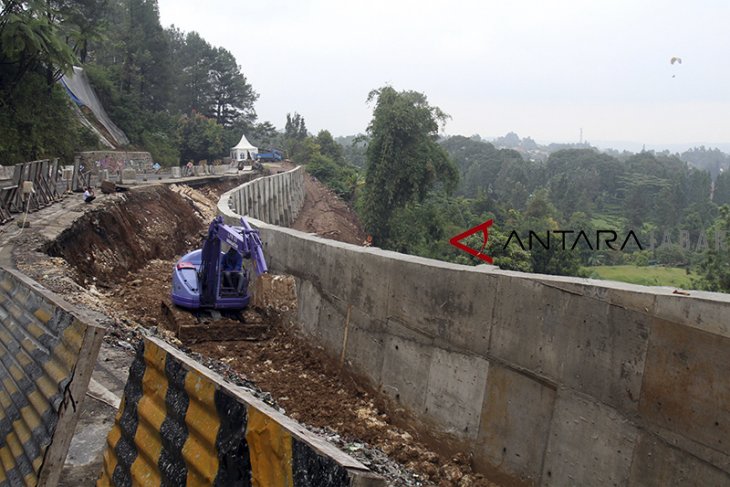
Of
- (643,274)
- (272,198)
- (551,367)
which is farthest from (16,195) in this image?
(643,274)

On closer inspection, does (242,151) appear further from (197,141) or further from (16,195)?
(16,195)

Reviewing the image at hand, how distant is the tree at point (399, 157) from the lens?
112ft

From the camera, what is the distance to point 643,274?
5650 cm

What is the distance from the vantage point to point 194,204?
1084 inches

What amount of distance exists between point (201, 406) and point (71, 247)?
1355 centimetres

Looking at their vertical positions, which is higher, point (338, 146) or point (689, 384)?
point (338, 146)

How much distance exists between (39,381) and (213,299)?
7.48 metres

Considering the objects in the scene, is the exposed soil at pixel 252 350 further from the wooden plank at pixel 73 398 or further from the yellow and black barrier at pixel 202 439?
the wooden plank at pixel 73 398

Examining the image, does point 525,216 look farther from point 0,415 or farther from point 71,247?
point 0,415

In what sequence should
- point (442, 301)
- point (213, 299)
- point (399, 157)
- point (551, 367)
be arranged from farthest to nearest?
point (399, 157)
point (213, 299)
point (442, 301)
point (551, 367)

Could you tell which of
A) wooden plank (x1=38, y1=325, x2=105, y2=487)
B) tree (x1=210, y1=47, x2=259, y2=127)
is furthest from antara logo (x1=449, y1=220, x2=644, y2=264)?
tree (x1=210, y1=47, x2=259, y2=127)

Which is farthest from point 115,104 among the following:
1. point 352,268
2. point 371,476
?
point 371,476

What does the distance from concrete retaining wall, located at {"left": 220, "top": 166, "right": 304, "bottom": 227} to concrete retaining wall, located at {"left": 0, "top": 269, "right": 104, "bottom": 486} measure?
1574 centimetres

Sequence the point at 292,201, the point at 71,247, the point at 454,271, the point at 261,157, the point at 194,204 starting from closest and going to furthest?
the point at 454,271 < the point at 71,247 < the point at 194,204 < the point at 292,201 < the point at 261,157
